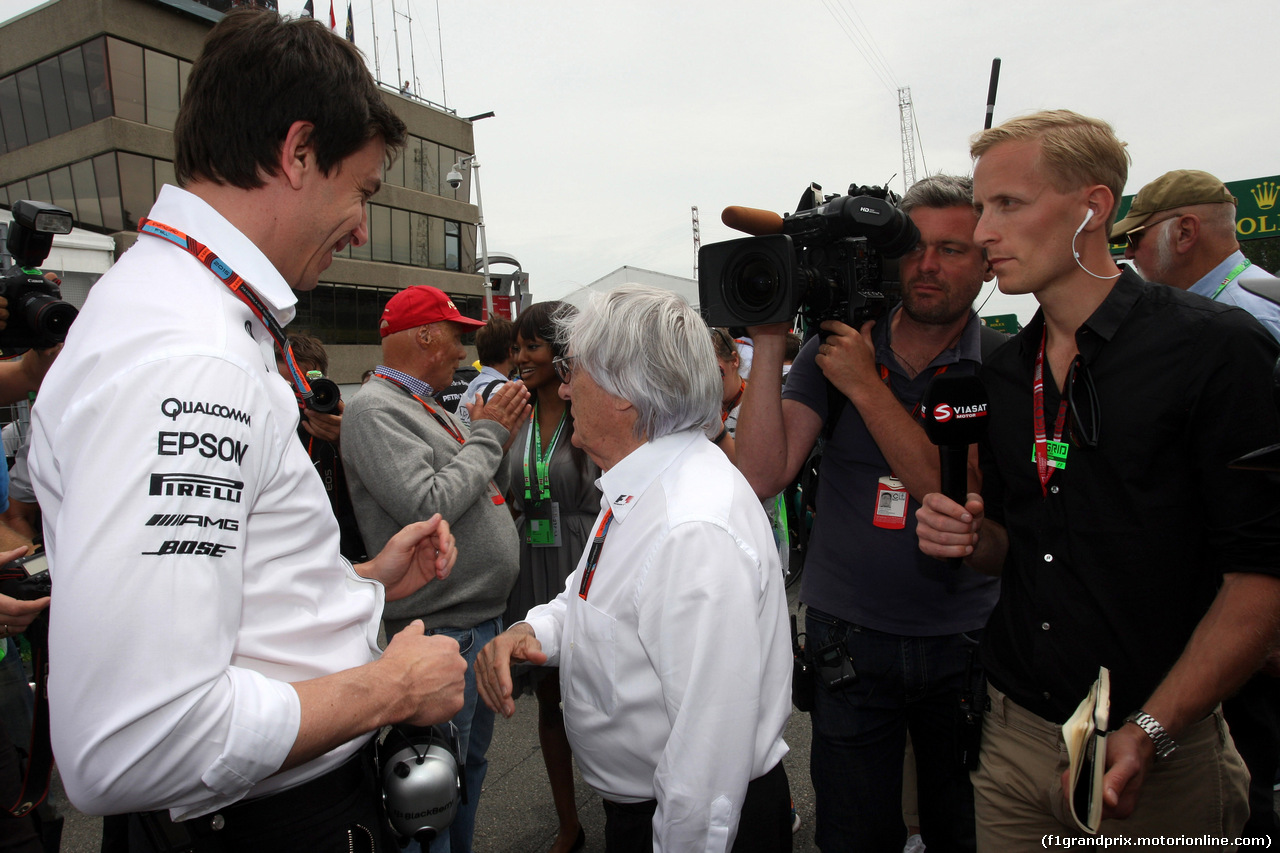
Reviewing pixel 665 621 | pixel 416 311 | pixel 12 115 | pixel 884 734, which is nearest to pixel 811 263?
pixel 665 621

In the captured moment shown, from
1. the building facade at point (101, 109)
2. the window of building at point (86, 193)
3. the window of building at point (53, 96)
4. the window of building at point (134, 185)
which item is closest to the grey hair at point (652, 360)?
the building facade at point (101, 109)

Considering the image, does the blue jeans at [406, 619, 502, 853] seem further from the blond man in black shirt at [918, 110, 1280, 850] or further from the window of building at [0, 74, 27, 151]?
the window of building at [0, 74, 27, 151]

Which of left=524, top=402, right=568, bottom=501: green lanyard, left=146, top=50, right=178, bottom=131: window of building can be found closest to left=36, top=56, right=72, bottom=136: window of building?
left=146, top=50, right=178, bottom=131: window of building

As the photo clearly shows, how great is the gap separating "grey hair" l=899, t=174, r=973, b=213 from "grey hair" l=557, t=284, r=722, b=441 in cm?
99

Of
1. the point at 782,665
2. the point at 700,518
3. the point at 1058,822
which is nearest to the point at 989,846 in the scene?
the point at 1058,822

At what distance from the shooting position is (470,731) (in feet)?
9.04

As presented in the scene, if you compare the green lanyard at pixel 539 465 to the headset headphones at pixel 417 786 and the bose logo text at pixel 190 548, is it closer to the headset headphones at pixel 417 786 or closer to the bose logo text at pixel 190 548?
the headset headphones at pixel 417 786

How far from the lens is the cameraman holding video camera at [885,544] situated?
7.07 ft

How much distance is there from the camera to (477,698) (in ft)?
9.05

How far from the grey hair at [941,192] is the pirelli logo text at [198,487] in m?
2.06

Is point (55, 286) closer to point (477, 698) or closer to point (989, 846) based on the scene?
point (477, 698)

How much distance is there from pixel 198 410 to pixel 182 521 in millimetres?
146

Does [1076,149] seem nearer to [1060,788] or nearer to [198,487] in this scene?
[1060,788]

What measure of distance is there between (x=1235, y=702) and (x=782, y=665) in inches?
75.3
